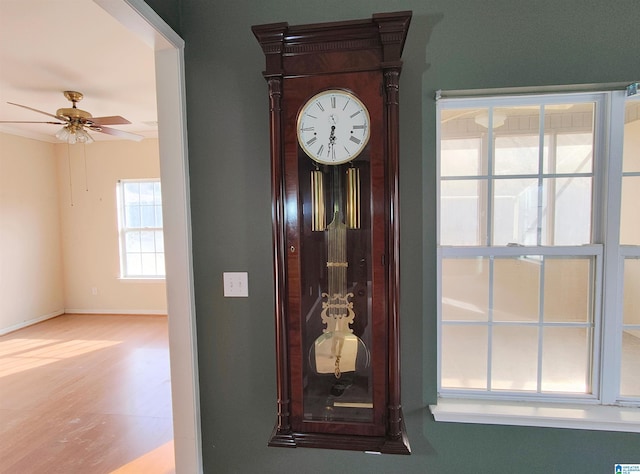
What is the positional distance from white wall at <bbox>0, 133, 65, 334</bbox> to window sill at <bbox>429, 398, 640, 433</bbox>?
5.18 m

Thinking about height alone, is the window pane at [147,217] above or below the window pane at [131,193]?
below

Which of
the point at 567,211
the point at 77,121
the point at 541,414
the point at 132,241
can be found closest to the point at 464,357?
the point at 541,414

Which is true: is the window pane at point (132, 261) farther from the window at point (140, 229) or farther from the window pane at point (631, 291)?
the window pane at point (631, 291)

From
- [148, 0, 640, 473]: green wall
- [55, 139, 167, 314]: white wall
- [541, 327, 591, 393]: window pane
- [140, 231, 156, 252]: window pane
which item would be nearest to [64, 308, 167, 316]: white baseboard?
[55, 139, 167, 314]: white wall

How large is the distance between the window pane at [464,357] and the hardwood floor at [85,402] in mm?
1666

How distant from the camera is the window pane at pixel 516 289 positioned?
1.42 metres

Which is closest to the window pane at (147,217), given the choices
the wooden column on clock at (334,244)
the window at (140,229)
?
the window at (140,229)

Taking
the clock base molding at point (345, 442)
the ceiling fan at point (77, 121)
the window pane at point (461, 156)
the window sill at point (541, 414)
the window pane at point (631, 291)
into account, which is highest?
the ceiling fan at point (77, 121)

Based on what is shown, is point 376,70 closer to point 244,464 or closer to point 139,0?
point 139,0

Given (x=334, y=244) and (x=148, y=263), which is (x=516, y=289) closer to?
(x=334, y=244)

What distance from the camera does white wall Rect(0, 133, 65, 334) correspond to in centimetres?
401

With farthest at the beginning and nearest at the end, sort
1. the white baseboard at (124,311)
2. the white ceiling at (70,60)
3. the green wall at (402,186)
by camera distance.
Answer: the white baseboard at (124,311)
the white ceiling at (70,60)
the green wall at (402,186)

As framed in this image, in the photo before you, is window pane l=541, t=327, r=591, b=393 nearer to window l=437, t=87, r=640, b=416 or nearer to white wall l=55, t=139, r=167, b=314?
window l=437, t=87, r=640, b=416

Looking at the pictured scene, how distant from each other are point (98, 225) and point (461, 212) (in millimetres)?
5028
